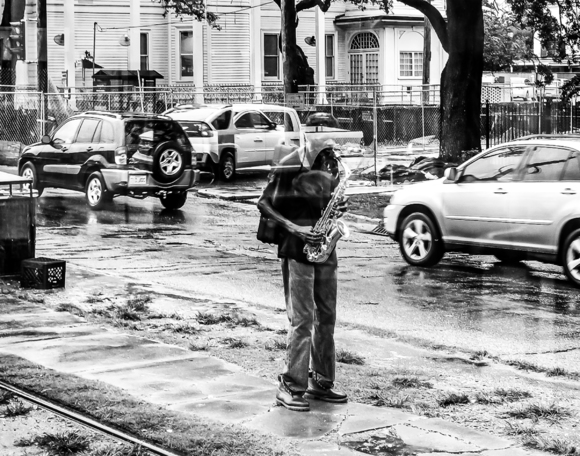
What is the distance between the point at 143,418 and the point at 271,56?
139 ft

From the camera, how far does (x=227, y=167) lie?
2647 cm

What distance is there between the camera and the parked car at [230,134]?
25.8m

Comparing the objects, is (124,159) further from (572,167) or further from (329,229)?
(329,229)

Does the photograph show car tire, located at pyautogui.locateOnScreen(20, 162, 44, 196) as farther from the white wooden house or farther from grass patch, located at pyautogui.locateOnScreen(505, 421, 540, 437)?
the white wooden house

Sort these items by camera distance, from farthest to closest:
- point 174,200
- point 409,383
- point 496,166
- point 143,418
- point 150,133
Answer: point 174,200 → point 150,133 → point 496,166 → point 409,383 → point 143,418

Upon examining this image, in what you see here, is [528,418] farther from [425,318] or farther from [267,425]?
[425,318]

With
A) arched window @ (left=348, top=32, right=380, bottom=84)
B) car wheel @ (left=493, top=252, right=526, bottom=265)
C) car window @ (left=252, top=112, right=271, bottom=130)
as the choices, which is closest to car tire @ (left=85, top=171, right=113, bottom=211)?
car window @ (left=252, top=112, right=271, bottom=130)

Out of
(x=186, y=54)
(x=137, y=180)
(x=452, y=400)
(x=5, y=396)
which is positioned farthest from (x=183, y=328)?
(x=186, y=54)

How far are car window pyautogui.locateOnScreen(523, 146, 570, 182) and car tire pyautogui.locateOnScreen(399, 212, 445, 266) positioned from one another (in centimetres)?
142

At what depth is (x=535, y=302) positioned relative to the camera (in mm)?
11508

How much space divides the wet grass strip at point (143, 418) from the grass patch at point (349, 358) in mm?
1940

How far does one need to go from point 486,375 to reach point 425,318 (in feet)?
7.90

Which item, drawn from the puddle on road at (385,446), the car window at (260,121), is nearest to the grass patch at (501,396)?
the puddle on road at (385,446)

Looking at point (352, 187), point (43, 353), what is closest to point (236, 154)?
point (352, 187)
